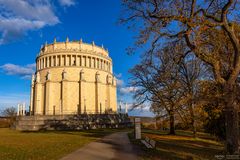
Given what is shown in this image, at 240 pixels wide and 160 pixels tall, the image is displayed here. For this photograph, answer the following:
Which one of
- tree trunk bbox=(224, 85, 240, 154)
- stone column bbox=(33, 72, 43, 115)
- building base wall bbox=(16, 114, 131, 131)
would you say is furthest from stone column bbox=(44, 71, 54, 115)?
tree trunk bbox=(224, 85, 240, 154)

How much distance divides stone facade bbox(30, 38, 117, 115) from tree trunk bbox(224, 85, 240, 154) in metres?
52.9

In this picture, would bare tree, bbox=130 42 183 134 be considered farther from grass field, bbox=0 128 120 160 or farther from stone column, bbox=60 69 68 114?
stone column, bbox=60 69 68 114

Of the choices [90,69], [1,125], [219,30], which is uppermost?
[90,69]

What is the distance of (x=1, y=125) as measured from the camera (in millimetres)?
59062

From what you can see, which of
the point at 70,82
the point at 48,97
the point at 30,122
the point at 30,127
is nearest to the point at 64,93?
the point at 70,82

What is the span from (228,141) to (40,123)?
38691 mm

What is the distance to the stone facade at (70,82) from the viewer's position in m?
62.5

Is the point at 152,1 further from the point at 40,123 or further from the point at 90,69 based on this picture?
the point at 90,69

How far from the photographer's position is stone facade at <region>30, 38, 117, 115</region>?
6250 centimetres

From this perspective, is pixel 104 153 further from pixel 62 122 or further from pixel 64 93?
pixel 64 93

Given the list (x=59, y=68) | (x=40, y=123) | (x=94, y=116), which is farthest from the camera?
(x=59, y=68)

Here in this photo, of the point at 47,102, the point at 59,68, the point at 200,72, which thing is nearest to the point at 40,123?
the point at 47,102

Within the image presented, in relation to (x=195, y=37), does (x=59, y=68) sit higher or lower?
higher

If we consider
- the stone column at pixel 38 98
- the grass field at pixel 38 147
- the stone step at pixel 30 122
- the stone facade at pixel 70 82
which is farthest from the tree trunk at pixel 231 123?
the stone column at pixel 38 98
